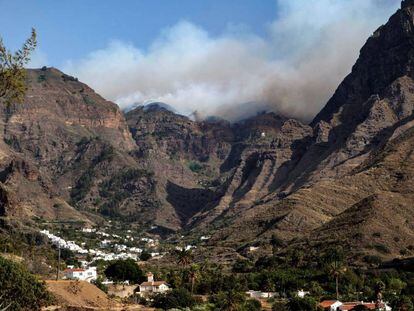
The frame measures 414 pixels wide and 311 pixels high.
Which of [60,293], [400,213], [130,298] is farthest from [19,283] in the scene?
[400,213]

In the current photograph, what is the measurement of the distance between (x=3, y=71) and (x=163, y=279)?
387 feet

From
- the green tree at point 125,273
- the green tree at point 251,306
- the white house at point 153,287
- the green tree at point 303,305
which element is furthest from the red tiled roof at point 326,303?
the green tree at point 125,273

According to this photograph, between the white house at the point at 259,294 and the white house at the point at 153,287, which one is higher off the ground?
the white house at the point at 153,287

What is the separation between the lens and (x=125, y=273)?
15325cm

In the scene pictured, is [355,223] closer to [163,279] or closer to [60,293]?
[163,279]

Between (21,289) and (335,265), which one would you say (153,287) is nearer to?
(335,265)

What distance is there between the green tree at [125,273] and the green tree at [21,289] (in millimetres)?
72427

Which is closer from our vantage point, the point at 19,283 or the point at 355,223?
the point at 19,283

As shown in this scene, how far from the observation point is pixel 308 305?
106 meters

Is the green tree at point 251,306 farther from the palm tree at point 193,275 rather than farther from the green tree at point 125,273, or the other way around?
the green tree at point 125,273

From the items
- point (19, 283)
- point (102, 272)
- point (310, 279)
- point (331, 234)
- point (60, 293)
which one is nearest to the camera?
point (19, 283)

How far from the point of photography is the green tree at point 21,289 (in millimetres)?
74562

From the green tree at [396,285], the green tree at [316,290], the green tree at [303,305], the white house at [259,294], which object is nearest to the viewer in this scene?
the green tree at [303,305]

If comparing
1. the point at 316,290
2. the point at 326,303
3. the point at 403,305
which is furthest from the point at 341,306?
the point at 316,290
